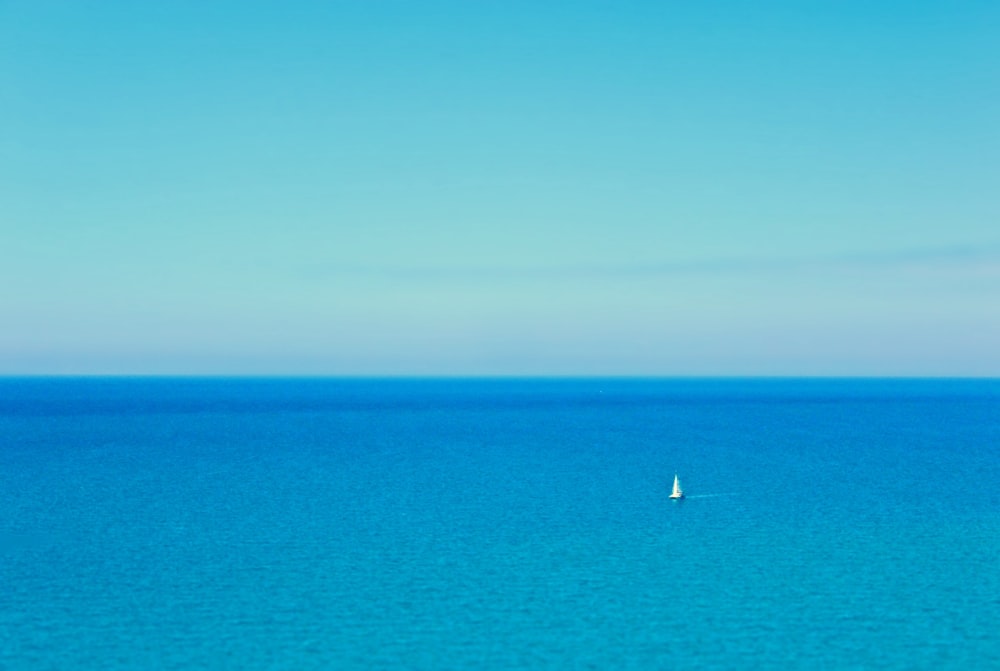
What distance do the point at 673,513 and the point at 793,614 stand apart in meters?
12.7

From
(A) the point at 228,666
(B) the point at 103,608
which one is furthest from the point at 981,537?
(B) the point at 103,608

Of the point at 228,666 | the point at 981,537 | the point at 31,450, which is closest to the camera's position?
the point at 228,666

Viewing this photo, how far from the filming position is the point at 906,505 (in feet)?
113

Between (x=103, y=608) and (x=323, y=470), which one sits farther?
(x=323, y=470)

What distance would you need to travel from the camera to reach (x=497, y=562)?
24.8 m

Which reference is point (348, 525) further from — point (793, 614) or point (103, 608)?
point (793, 614)

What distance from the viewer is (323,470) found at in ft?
151

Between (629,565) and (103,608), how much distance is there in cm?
1299

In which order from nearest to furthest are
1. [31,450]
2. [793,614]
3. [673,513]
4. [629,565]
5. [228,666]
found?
[228,666] → [793,614] → [629,565] → [673,513] → [31,450]

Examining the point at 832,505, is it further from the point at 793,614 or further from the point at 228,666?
the point at 228,666

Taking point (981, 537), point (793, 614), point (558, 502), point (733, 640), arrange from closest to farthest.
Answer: point (733, 640) → point (793, 614) → point (981, 537) → point (558, 502)

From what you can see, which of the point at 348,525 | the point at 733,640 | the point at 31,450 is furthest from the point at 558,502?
the point at 31,450

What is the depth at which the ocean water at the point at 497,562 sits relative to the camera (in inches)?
717

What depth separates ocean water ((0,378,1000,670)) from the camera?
18.2 m
